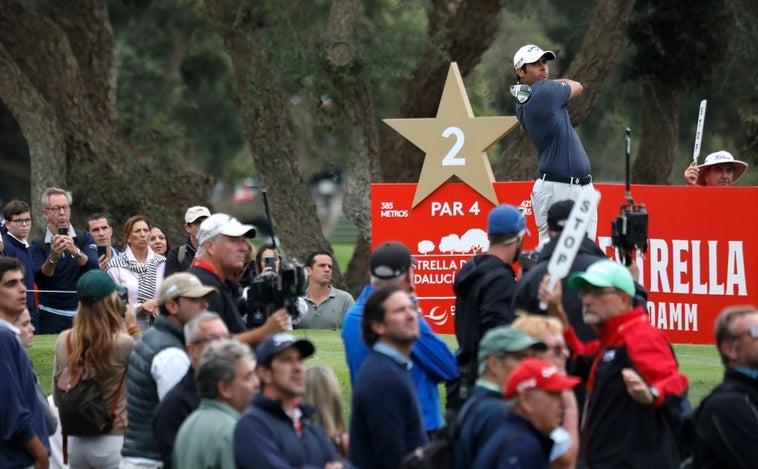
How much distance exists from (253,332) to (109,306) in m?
1.11

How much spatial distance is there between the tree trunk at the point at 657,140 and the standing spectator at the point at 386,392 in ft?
59.6

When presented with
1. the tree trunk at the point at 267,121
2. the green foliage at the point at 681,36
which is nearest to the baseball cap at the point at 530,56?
the tree trunk at the point at 267,121

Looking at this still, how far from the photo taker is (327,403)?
7.63 metres

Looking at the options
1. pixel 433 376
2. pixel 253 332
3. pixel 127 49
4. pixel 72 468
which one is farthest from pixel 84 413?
pixel 127 49

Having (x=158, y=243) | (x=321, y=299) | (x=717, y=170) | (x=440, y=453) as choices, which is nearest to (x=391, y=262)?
(x=440, y=453)

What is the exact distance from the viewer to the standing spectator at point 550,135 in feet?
39.7

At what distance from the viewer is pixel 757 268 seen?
42.8ft

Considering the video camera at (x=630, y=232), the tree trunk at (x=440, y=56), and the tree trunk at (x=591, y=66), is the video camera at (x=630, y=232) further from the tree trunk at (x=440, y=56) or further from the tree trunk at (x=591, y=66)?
the tree trunk at (x=440, y=56)

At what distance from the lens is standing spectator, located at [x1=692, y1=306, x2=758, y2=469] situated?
6863 mm

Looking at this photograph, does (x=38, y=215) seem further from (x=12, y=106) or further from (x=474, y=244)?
(x=474, y=244)

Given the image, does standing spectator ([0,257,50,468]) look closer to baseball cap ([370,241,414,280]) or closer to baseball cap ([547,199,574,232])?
baseball cap ([370,241,414,280])

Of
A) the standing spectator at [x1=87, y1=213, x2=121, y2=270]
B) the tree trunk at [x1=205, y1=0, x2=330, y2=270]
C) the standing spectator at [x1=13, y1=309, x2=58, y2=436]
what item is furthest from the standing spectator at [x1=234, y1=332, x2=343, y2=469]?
the tree trunk at [x1=205, y1=0, x2=330, y2=270]

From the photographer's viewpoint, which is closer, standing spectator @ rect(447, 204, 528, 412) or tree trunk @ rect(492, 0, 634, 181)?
standing spectator @ rect(447, 204, 528, 412)

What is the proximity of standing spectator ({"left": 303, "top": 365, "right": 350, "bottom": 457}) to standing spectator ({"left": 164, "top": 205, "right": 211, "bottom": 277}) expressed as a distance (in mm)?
4814
